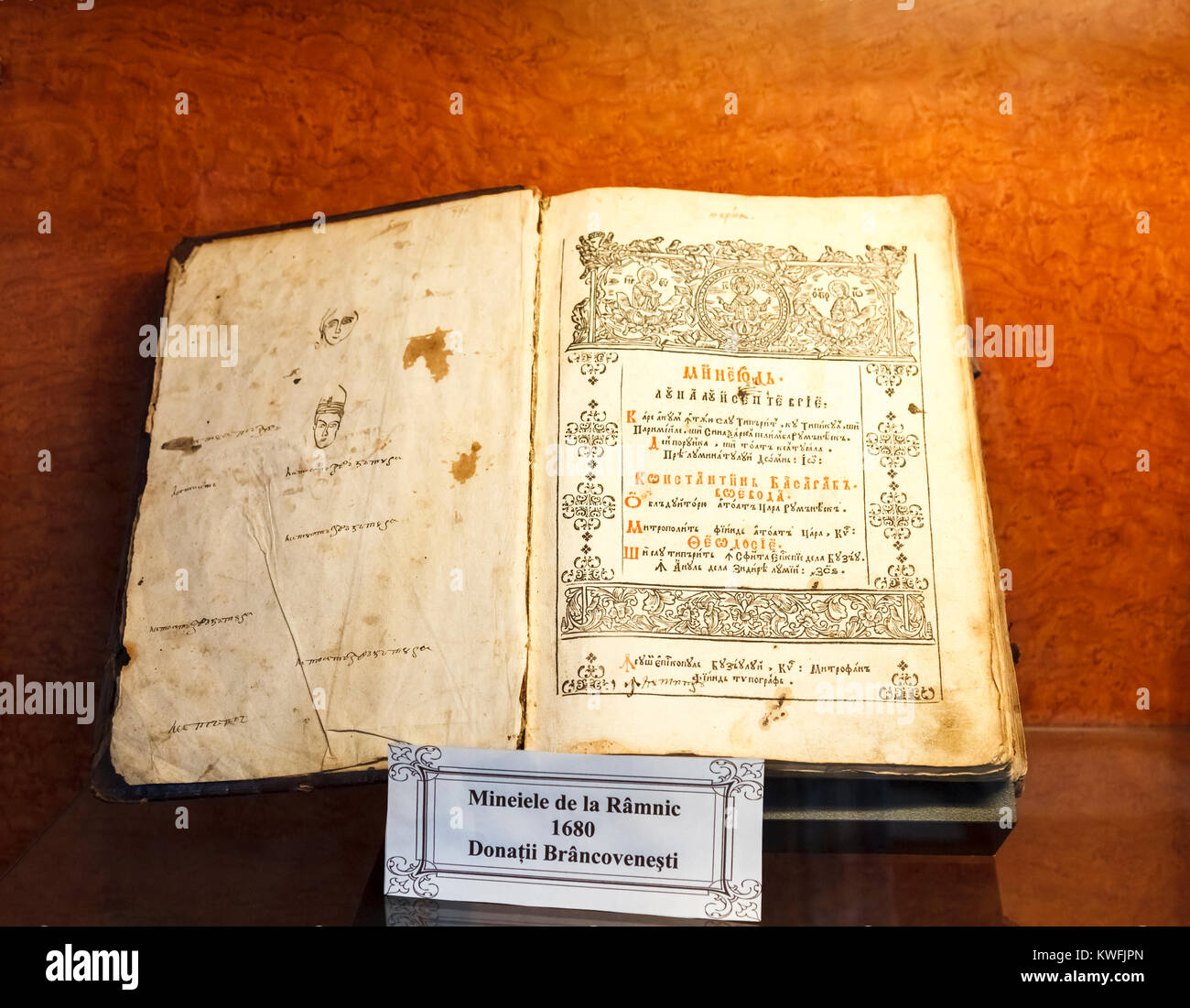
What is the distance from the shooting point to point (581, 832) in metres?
0.92

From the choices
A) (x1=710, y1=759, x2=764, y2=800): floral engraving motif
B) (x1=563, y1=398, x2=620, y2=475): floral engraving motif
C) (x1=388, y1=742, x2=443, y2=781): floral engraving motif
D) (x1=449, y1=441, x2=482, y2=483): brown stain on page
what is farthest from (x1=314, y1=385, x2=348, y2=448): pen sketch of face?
(x1=710, y1=759, x2=764, y2=800): floral engraving motif

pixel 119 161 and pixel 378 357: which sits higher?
pixel 119 161

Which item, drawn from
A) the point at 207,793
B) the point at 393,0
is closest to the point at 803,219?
the point at 393,0

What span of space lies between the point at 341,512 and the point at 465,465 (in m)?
0.15

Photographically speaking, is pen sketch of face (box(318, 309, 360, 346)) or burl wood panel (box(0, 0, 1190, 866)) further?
burl wood panel (box(0, 0, 1190, 866))

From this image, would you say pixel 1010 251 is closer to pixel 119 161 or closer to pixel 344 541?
pixel 344 541

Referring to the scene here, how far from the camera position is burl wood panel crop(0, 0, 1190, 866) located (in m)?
1.31

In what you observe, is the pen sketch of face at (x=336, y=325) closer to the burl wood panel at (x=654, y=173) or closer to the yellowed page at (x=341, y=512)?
the yellowed page at (x=341, y=512)

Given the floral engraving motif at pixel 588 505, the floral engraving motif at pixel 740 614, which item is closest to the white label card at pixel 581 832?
the floral engraving motif at pixel 740 614

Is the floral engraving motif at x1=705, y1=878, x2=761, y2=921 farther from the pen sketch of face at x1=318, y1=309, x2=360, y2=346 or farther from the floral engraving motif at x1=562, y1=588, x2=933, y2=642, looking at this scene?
the pen sketch of face at x1=318, y1=309, x2=360, y2=346

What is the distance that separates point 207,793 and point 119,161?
91 cm

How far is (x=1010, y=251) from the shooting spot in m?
1.37

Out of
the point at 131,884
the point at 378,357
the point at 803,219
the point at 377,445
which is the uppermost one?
the point at 803,219

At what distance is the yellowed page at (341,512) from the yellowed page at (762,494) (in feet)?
0.18
